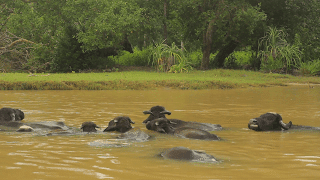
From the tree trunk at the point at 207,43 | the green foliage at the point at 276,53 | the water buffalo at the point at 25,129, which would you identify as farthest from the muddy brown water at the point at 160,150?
the tree trunk at the point at 207,43

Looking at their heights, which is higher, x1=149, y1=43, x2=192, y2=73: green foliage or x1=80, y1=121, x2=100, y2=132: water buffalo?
x1=149, y1=43, x2=192, y2=73: green foliage

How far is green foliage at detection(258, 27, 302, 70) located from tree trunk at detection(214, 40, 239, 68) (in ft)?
9.84

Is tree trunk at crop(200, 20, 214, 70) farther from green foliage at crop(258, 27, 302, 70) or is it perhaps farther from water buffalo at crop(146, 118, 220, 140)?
water buffalo at crop(146, 118, 220, 140)

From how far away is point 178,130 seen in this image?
7.41 meters

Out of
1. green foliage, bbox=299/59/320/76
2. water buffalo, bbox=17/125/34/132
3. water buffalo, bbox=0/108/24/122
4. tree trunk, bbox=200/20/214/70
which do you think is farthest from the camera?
tree trunk, bbox=200/20/214/70

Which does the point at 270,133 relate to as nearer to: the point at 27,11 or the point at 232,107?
the point at 232,107

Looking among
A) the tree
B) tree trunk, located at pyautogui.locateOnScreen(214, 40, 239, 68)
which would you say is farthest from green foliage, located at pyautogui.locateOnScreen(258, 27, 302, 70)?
tree trunk, located at pyautogui.locateOnScreen(214, 40, 239, 68)

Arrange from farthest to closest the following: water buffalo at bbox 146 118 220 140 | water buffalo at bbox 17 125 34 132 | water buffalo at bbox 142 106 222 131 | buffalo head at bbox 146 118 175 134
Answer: water buffalo at bbox 142 106 222 131 < buffalo head at bbox 146 118 175 134 < water buffalo at bbox 17 125 34 132 < water buffalo at bbox 146 118 220 140

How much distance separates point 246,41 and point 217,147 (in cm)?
2174

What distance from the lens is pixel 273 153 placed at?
19.2 feet

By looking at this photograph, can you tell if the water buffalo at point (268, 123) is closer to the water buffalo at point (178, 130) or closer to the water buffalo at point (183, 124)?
the water buffalo at point (183, 124)

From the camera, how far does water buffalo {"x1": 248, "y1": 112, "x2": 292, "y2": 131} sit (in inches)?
311

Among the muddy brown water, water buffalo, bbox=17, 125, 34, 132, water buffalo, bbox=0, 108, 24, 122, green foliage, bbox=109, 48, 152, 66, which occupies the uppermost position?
green foliage, bbox=109, 48, 152, 66

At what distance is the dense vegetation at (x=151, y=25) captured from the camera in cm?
2462
